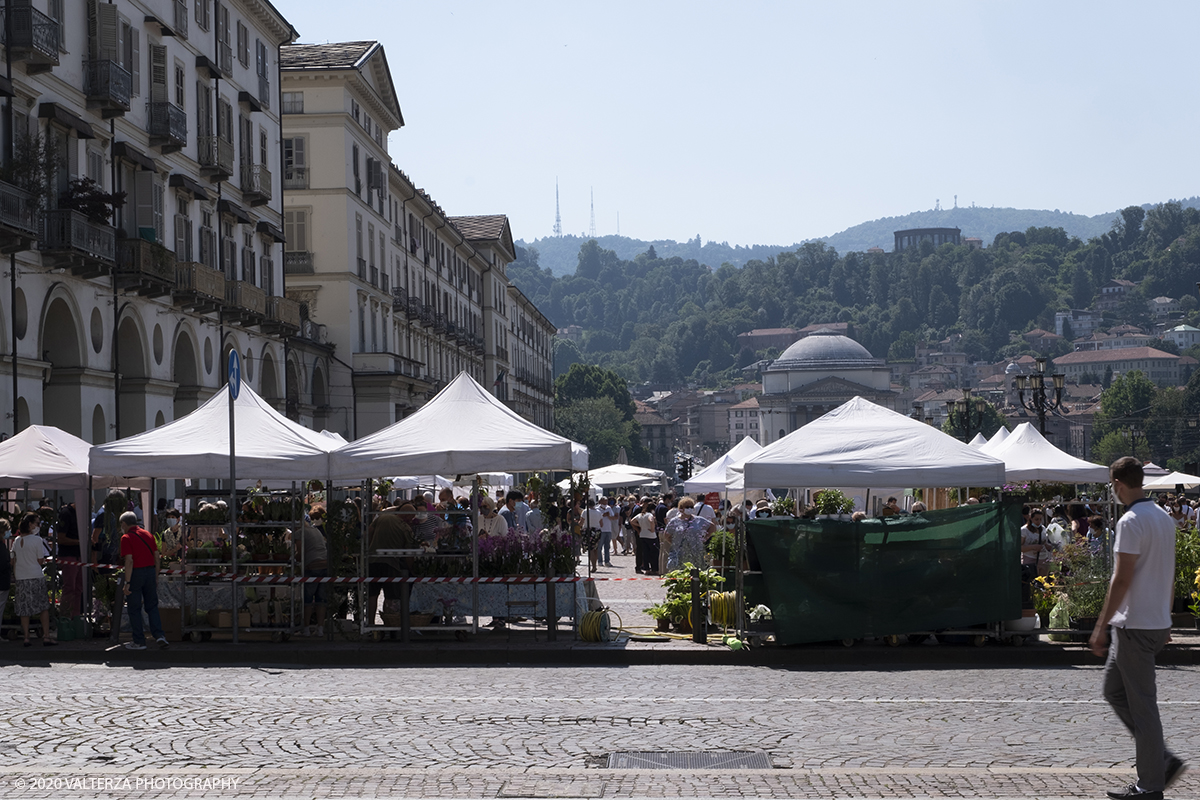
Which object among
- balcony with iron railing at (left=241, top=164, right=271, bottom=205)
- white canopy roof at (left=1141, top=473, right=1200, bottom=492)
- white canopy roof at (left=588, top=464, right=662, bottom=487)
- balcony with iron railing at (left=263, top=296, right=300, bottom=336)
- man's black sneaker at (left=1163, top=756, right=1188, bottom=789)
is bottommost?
man's black sneaker at (left=1163, top=756, right=1188, bottom=789)

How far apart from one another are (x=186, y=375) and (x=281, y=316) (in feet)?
23.0

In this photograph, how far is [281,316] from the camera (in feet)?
150

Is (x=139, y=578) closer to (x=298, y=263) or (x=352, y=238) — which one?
(x=298, y=263)

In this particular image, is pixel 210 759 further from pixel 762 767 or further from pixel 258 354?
pixel 258 354

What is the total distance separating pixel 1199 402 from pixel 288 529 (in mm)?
135117

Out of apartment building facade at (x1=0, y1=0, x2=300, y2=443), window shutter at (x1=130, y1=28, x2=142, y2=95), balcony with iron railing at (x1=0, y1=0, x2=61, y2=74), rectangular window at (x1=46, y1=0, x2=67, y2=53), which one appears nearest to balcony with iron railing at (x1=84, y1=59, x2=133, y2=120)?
apartment building facade at (x1=0, y1=0, x2=300, y2=443)

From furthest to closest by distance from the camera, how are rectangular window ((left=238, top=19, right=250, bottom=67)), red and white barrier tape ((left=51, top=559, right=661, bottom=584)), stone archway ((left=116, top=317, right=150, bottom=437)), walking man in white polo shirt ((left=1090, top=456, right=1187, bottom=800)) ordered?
rectangular window ((left=238, top=19, right=250, bottom=67)) → stone archway ((left=116, top=317, right=150, bottom=437)) → red and white barrier tape ((left=51, top=559, right=661, bottom=584)) → walking man in white polo shirt ((left=1090, top=456, right=1187, bottom=800))

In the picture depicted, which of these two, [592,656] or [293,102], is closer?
[592,656]

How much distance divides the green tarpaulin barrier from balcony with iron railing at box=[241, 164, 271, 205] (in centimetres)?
3099

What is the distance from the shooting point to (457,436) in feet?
57.0

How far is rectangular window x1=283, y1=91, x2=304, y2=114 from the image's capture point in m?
55.1

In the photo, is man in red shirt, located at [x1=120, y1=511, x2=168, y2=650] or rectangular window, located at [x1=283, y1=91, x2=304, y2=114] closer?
man in red shirt, located at [x1=120, y1=511, x2=168, y2=650]

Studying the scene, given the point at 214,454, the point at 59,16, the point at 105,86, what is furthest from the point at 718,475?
the point at 214,454

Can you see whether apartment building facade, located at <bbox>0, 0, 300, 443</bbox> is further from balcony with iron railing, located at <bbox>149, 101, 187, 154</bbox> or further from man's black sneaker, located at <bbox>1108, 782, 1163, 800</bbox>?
man's black sneaker, located at <bbox>1108, 782, 1163, 800</bbox>
